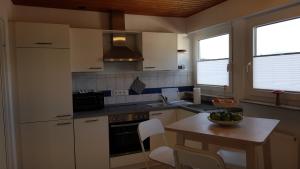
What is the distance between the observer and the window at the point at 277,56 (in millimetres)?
2189

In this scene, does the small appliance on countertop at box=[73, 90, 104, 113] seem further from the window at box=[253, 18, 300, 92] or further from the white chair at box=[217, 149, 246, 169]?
the window at box=[253, 18, 300, 92]

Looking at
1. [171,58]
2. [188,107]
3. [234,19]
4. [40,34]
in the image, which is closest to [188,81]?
[171,58]

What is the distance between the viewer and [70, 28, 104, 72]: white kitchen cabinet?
2933 millimetres

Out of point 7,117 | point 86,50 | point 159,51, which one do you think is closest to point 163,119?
point 159,51

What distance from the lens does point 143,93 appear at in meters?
3.60

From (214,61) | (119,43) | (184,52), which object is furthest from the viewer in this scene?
(184,52)

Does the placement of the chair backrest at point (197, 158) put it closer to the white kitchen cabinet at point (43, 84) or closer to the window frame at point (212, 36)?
the white kitchen cabinet at point (43, 84)

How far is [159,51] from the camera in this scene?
11.1 ft

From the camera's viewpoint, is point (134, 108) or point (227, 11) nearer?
point (227, 11)

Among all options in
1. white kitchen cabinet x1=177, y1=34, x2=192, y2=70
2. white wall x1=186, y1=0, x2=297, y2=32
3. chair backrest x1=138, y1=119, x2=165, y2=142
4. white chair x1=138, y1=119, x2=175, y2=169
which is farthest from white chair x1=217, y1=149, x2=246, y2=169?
white kitchen cabinet x1=177, y1=34, x2=192, y2=70

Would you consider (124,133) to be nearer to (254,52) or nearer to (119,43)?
(119,43)

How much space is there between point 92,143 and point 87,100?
570mm

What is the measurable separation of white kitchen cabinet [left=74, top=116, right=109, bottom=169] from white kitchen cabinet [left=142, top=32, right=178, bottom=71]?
105cm

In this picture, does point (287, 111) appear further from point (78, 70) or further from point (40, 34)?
point (40, 34)
